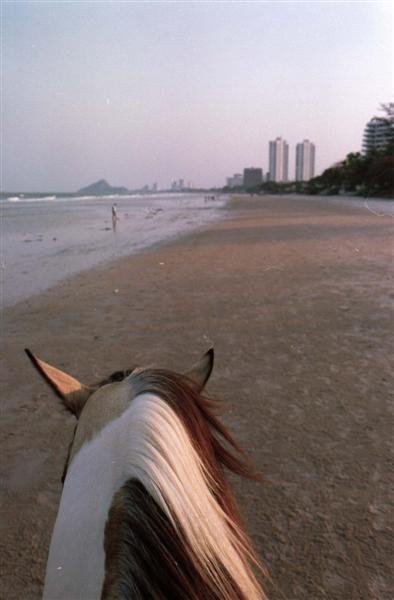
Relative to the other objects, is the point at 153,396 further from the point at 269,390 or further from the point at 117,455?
the point at 269,390

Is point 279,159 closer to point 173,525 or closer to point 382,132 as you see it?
point 382,132

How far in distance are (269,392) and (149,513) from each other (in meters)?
2.83

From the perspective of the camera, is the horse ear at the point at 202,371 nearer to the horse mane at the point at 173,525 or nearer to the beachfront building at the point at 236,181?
the horse mane at the point at 173,525

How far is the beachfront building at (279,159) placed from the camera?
156 meters

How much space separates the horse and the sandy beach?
3.68 feet

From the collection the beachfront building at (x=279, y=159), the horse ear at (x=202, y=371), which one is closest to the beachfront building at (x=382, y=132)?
the horse ear at (x=202, y=371)

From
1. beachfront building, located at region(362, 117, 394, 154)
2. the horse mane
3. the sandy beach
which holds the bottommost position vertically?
the sandy beach

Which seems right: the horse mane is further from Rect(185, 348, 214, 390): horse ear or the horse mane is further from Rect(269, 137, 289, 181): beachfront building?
Rect(269, 137, 289, 181): beachfront building

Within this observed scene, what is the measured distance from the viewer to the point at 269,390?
Result: 11.8ft

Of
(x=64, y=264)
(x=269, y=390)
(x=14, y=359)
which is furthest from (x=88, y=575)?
(x=64, y=264)

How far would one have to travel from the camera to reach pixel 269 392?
3.55m

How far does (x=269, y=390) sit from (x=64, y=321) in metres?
3.16

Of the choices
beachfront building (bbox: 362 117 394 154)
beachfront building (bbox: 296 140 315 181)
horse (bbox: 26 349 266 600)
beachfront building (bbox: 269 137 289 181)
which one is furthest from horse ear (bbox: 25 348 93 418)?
beachfront building (bbox: 269 137 289 181)

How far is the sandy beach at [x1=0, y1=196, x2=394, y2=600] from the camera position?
205 centimetres
